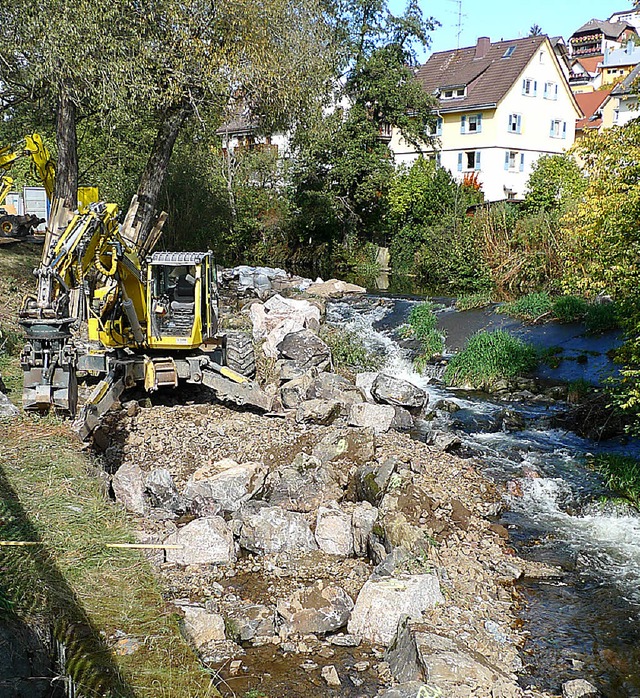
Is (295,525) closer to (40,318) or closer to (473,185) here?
(40,318)


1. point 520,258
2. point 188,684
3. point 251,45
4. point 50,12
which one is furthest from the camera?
point 520,258

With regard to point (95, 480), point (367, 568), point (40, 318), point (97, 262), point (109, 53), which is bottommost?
point (367, 568)

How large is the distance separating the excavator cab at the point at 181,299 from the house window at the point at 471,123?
31.7 meters

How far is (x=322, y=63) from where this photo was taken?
20125 millimetres

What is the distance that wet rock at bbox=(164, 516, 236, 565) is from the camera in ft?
26.7

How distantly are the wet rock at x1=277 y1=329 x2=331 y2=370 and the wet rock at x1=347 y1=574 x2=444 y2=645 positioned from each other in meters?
8.26

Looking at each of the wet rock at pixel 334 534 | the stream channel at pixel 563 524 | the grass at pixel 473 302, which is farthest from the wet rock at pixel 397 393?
the grass at pixel 473 302

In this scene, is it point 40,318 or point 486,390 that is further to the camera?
point 486,390

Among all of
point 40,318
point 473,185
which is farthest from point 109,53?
point 473,185

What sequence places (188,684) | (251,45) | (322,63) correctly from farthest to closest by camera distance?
1. (322,63)
2. (251,45)
3. (188,684)

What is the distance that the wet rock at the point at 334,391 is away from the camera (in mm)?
13672

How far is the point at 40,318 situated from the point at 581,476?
805 cm

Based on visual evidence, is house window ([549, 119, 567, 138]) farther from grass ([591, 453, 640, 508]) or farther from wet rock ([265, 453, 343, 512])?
wet rock ([265, 453, 343, 512])

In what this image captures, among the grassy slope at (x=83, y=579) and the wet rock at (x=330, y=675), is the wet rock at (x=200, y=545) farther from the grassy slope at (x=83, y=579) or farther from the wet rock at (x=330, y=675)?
the wet rock at (x=330, y=675)
